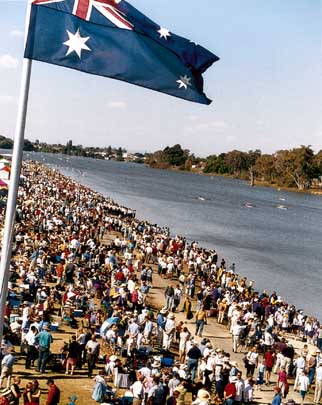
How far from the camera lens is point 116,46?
7246mm

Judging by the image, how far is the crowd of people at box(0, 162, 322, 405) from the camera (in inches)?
537

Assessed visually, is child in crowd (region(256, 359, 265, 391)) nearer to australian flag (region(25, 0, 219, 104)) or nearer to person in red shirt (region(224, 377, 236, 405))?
person in red shirt (region(224, 377, 236, 405))

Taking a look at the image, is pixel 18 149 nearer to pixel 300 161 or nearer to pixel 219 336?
pixel 219 336

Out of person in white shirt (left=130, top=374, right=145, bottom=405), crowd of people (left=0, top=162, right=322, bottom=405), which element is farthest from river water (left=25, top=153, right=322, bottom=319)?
person in white shirt (left=130, top=374, right=145, bottom=405)

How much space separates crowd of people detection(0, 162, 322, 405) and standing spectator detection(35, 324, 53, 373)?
0.08 feet

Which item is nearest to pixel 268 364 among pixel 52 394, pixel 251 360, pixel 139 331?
pixel 251 360

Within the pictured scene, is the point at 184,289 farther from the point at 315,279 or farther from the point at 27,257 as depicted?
the point at 315,279

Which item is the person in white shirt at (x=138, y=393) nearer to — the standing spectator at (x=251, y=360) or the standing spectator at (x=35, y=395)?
the standing spectator at (x=35, y=395)

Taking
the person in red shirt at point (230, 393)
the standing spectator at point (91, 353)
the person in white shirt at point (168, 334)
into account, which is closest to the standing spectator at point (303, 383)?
the person in red shirt at point (230, 393)

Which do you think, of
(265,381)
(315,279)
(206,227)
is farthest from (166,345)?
(206,227)

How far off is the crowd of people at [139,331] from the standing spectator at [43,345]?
2 cm

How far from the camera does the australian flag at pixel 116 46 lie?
22.9 ft

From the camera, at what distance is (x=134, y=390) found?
12.6 meters

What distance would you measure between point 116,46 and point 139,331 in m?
10.7
